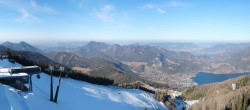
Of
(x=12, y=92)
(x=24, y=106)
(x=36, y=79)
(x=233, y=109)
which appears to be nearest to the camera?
(x=24, y=106)

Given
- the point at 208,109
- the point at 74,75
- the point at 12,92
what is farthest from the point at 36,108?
the point at 208,109

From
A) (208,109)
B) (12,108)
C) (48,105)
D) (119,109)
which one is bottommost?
A: (208,109)

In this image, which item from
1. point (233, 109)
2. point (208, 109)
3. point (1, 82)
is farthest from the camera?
point (208, 109)

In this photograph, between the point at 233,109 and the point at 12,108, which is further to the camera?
the point at 233,109

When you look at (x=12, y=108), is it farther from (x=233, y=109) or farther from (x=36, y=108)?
(x=233, y=109)

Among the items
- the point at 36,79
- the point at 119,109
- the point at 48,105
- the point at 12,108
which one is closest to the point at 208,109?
the point at 119,109

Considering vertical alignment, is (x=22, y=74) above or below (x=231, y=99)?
above

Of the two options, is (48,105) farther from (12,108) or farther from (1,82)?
(12,108)

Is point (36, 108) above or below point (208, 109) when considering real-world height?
above

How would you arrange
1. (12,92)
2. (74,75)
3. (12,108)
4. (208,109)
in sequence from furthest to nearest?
(208,109) < (74,75) < (12,92) < (12,108)
